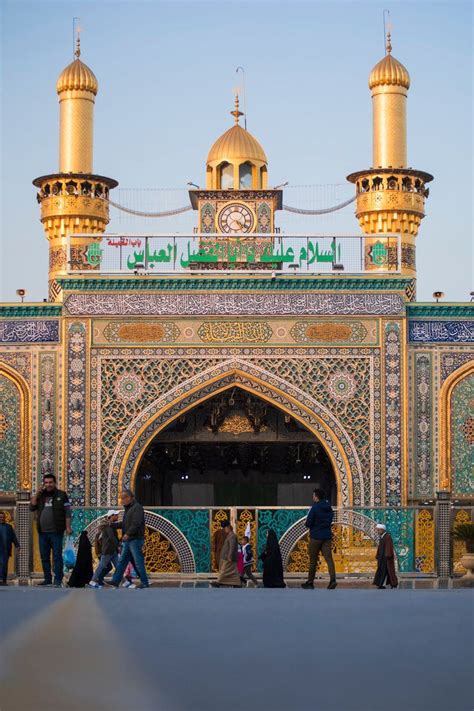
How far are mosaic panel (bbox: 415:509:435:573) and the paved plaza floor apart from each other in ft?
27.1

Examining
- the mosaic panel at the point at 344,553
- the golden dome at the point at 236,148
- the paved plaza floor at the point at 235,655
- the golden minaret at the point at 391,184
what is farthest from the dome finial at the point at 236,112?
the paved plaza floor at the point at 235,655

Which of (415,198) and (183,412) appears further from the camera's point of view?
(415,198)

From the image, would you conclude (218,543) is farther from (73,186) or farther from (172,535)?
(73,186)

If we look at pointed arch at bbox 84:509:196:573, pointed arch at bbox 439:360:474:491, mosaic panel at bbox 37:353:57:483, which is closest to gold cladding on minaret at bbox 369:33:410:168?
pointed arch at bbox 439:360:474:491

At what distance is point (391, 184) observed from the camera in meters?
23.5

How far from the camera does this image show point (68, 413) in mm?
19516

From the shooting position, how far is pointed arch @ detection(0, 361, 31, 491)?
19.5 meters

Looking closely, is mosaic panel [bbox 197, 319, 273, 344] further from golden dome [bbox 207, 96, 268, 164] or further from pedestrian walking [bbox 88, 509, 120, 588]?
pedestrian walking [bbox 88, 509, 120, 588]

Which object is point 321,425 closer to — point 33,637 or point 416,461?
point 416,461

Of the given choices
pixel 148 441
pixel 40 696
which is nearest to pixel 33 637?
pixel 40 696

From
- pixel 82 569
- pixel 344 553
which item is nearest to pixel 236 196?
pixel 344 553

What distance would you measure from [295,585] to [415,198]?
28.1 ft

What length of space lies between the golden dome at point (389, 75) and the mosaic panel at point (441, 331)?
539cm

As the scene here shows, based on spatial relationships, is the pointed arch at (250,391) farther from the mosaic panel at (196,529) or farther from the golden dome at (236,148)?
the golden dome at (236,148)
